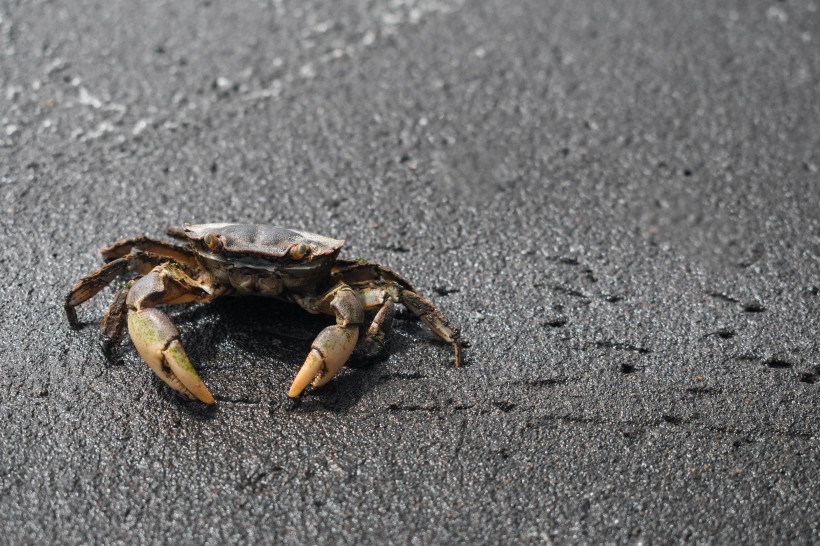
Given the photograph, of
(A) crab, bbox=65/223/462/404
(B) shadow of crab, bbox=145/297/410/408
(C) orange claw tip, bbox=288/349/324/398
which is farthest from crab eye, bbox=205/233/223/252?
(C) orange claw tip, bbox=288/349/324/398

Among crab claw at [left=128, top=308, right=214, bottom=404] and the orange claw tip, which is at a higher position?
crab claw at [left=128, top=308, right=214, bottom=404]

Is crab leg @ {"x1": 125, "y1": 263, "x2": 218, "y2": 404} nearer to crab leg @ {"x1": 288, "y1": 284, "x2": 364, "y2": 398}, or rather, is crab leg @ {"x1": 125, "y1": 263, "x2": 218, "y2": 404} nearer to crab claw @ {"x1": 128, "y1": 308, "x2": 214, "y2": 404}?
crab claw @ {"x1": 128, "y1": 308, "x2": 214, "y2": 404}

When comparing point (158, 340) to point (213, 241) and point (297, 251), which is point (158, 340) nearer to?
point (213, 241)

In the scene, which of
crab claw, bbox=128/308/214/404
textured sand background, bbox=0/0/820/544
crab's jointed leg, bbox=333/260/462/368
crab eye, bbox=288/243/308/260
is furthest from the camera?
crab's jointed leg, bbox=333/260/462/368

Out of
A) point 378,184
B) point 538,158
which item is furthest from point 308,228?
point 538,158

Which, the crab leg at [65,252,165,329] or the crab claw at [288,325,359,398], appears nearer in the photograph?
the crab claw at [288,325,359,398]

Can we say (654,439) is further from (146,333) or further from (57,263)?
(57,263)

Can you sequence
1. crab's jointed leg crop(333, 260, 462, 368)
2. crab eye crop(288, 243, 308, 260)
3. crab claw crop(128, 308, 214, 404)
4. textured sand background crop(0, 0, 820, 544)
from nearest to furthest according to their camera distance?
textured sand background crop(0, 0, 820, 544) < crab claw crop(128, 308, 214, 404) < crab eye crop(288, 243, 308, 260) < crab's jointed leg crop(333, 260, 462, 368)

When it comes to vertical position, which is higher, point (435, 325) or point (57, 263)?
point (57, 263)

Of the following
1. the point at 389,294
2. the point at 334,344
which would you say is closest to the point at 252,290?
the point at 334,344
